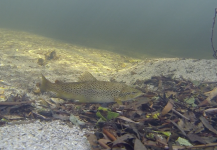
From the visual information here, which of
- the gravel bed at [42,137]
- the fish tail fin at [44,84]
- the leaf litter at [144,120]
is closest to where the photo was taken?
the gravel bed at [42,137]

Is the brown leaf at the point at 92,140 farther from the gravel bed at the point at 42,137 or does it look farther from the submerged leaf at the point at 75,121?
the submerged leaf at the point at 75,121

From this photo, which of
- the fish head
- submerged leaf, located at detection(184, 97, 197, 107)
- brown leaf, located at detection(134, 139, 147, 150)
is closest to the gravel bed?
brown leaf, located at detection(134, 139, 147, 150)

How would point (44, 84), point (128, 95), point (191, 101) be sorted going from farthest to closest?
point (44, 84)
point (128, 95)
point (191, 101)

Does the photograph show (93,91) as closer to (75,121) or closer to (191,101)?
(75,121)

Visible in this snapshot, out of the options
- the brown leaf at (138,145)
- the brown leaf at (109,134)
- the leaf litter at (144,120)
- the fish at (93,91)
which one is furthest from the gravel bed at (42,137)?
the fish at (93,91)

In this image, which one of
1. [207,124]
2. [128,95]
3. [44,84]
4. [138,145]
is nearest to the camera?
[138,145]

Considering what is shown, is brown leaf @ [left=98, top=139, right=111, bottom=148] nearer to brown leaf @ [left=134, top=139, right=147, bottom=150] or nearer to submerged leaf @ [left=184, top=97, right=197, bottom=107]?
brown leaf @ [left=134, top=139, right=147, bottom=150]

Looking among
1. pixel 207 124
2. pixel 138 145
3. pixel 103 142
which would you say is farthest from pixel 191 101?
pixel 103 142
